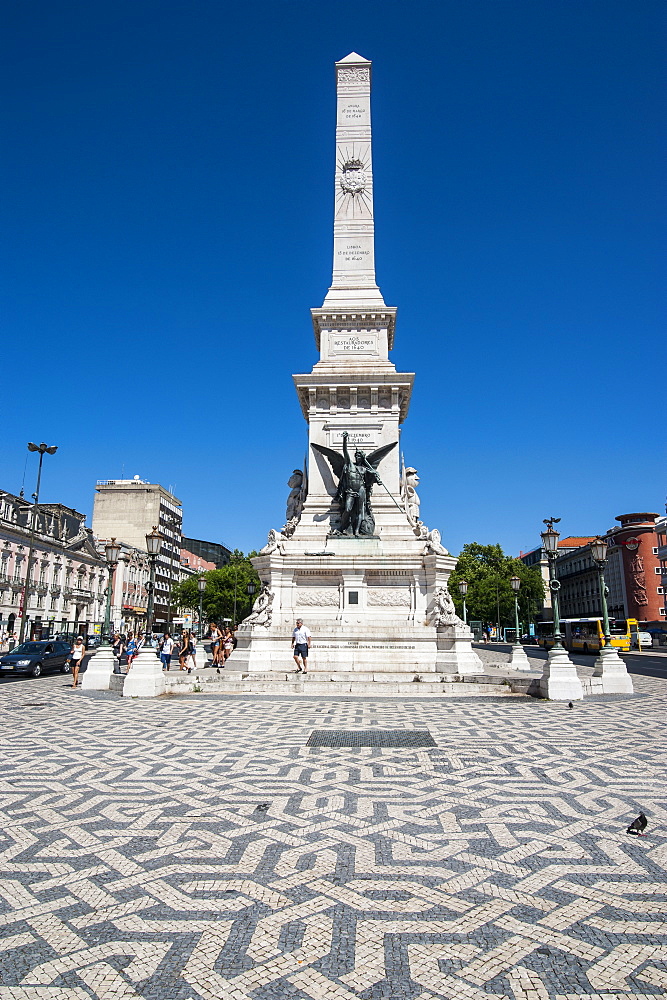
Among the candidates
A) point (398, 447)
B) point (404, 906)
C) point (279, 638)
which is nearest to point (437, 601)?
point (279, 638)

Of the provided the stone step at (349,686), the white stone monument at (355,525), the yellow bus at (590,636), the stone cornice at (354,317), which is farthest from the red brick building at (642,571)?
the stone step at (349,686)

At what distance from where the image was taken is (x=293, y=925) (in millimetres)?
3594

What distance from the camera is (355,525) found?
19.9 meters

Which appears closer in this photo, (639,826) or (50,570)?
(639,826)

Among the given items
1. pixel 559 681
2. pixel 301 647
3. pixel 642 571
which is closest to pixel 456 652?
pixel 559 681

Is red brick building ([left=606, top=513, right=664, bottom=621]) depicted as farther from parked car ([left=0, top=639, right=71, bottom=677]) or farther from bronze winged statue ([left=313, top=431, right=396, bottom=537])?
parked car ([left=0, top=639, right=71, bottom=677])

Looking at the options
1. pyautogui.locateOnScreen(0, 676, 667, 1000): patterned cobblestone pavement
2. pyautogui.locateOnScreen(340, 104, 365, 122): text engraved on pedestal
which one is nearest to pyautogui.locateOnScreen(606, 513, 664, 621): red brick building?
pyautogui.locateOnScreen(340, 104, 365, 122): text engraved on pedestal

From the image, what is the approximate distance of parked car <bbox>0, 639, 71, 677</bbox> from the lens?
77.3 feet

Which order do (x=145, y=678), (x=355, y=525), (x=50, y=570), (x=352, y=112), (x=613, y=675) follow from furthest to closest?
(x=50, y=570), (x=352, y=112), (x=355, y=525), (x=613, y=675), (x=145, y=678)

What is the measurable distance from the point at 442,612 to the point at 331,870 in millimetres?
13497

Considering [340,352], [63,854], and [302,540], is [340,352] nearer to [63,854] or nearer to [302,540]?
[302,540]

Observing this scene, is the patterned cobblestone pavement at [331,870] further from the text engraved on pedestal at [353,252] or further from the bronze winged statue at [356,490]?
the text engraved on pedestal at [353,252]

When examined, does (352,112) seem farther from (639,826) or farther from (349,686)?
(639,826)

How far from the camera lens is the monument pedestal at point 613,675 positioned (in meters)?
15.8
